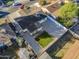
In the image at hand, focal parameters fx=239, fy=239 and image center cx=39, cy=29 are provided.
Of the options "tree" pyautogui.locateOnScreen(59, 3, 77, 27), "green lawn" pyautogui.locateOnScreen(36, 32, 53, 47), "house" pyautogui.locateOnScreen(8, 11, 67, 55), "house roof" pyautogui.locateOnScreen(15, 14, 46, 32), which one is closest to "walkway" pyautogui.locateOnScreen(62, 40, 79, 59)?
"house" pyautogui.locateOnScreen(8, 11, 67, 55)

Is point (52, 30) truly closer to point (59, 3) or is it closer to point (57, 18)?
point (57, 18)

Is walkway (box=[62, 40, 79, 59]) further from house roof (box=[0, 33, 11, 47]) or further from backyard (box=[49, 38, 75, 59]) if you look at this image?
house roof (box=[0, 33, 11, 47])

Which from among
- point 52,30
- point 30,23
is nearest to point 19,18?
point 30,23

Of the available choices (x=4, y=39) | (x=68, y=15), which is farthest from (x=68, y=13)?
(x=4, y=39)

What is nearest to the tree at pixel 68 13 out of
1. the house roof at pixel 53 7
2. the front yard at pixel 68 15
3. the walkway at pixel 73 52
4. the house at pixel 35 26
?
the front yard at pixel 68 15

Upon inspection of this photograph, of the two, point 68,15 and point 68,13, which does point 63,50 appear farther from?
point 68,13

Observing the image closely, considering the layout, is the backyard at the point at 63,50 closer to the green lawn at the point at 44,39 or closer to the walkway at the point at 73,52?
the walkway at the point at 73,52
